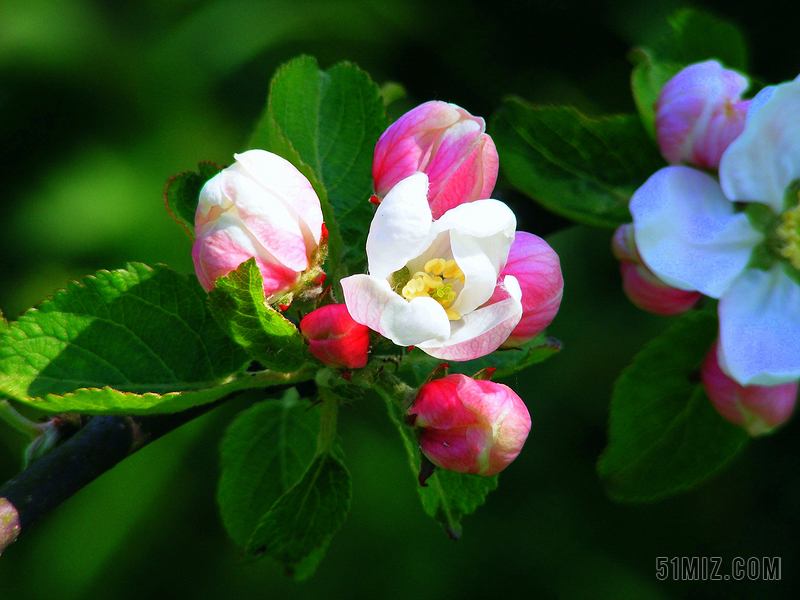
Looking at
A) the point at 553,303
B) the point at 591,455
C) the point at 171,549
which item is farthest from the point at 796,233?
the point at 171,549

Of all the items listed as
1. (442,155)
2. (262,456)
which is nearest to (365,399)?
(262,456)

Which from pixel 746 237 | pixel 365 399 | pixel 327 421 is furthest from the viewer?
pixel 365 399

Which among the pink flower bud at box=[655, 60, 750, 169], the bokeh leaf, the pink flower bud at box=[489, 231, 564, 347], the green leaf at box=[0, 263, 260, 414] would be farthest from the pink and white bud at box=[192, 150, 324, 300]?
the bokeh leaf

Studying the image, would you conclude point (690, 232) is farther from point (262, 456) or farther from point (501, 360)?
point (262, 456)

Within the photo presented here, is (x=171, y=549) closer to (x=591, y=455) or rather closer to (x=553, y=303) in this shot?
(x=591, y=455)

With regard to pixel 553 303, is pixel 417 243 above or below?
above

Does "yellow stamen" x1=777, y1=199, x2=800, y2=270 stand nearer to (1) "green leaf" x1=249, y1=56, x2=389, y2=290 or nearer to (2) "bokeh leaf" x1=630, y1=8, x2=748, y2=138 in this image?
(2) "bokeh leaf" x1=630, y1=8, x2=748, y2=138
